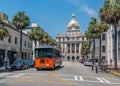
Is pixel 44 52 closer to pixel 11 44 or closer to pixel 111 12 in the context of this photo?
pixel 111 12

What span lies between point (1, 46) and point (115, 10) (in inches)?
878

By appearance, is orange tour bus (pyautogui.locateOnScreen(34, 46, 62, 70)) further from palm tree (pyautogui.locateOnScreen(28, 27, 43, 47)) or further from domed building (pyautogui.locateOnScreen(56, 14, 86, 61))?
domed building (pyautogui.locateOnScreen(56, 14, 86, 61))

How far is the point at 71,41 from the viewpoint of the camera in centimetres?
18512

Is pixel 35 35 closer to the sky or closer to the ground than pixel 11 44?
closer to the sky

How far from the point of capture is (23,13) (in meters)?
55.6

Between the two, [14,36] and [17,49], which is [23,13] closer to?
[14,36]

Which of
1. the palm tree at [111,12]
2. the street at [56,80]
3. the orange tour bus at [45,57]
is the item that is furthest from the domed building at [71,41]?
the street at [56,80]

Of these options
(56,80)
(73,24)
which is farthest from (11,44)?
(73,24)

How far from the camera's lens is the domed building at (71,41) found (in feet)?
601

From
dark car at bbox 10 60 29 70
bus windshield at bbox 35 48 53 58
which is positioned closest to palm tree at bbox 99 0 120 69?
bus windshield at bbox 35 48 53 58

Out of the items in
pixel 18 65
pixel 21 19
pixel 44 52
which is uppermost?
pixel 21 19

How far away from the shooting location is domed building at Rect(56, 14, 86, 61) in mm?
183250

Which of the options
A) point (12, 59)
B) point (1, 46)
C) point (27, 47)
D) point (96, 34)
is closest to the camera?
point (1, 46)

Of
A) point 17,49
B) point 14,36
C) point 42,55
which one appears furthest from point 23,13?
point 42,55
